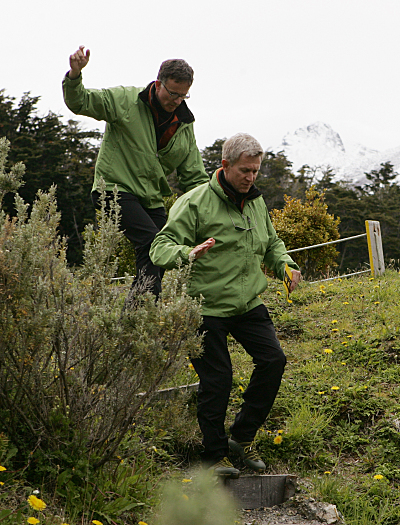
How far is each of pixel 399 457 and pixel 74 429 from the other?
2.14 meters

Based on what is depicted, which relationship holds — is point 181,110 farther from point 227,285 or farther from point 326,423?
point 326,423

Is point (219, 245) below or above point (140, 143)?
below

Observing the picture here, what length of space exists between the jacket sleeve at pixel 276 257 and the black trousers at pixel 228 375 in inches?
10.4

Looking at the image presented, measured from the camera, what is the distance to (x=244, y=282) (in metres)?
3.16

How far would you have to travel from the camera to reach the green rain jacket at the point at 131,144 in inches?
144

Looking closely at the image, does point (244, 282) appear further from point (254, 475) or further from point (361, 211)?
point (361, 211)

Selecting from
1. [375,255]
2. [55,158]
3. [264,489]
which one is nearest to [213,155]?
[55,158]

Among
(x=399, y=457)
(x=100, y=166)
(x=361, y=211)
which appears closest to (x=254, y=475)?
(x=399, y=457)

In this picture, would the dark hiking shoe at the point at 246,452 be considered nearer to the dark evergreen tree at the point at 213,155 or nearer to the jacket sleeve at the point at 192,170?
the jacket sleeve at the point at 192,170

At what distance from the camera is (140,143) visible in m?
3.78

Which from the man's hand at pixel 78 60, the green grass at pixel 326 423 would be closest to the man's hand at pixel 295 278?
the green grass at pixel 326 423

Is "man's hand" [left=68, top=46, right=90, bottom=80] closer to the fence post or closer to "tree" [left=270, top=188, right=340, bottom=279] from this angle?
the fence post

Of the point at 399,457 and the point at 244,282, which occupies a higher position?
the point at 244,282

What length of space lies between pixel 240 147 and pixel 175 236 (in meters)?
0.60
